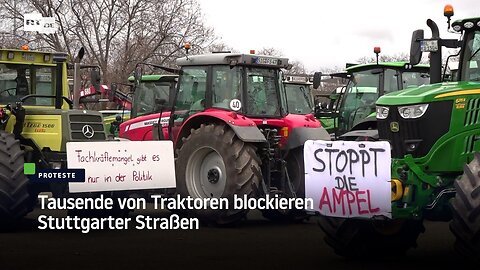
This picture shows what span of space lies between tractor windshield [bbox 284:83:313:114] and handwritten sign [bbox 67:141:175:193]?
25.2ft

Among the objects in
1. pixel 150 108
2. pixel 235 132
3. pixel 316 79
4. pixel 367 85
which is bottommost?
pixel 235 132

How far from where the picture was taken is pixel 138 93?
48.0 feet

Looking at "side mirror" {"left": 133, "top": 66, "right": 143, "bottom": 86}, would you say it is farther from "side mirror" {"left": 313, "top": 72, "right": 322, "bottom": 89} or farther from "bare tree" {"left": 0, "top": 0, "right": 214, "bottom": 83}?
"bare tree" {"left": 0, "top": 0, "right": 214, "bottom": 83}

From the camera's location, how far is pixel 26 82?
12367mm

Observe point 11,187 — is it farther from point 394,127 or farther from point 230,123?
point 394,127

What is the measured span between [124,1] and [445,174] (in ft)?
83.2

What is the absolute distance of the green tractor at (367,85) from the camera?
14305mm

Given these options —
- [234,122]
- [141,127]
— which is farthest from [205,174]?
[141,127]

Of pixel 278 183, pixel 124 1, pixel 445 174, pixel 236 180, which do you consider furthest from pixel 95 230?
pixel 124 1

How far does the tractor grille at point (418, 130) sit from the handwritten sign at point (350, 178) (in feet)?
1.37

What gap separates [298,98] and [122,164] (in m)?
8.79

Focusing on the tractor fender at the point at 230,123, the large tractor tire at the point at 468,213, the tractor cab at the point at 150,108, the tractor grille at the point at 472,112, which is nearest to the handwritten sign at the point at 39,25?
the tractor cab at the point at 150,108

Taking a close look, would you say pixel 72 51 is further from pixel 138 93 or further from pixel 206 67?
pixel 206 67

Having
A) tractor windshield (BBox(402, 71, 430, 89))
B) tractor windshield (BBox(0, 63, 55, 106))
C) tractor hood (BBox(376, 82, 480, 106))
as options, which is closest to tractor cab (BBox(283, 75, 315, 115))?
tractor windshield (BBox(402, 71, 430, 89))
